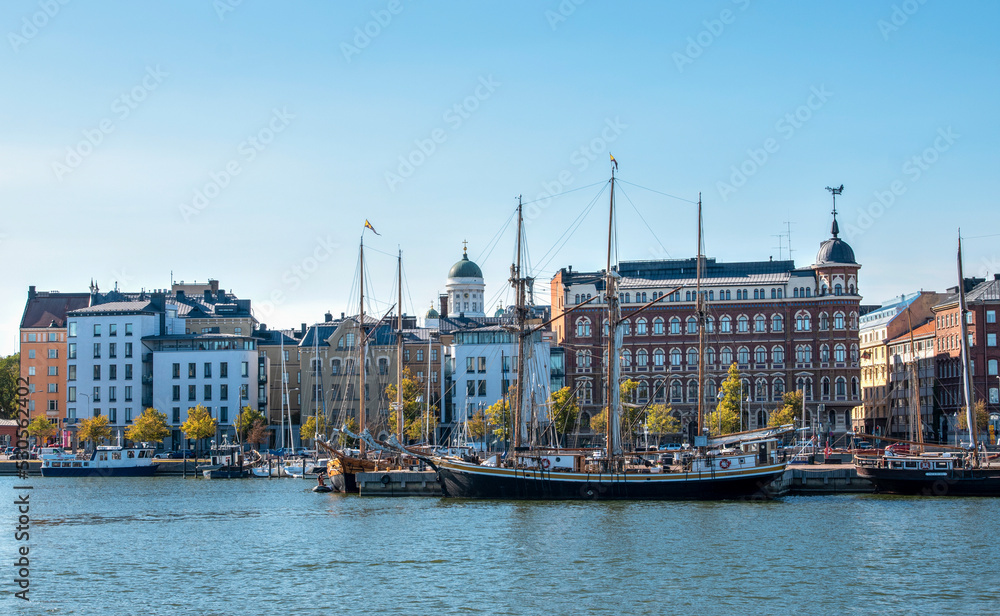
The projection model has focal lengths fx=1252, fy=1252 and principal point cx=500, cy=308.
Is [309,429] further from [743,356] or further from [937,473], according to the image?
[937,473]

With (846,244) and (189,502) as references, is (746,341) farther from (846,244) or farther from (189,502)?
(189,502)

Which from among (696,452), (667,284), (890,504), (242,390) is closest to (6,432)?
(242,390)

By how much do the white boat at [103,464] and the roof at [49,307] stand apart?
138ft

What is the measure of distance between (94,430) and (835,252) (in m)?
87.3

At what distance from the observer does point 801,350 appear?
14375 cm

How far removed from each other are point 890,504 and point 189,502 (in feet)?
156

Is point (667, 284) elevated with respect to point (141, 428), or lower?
elevated

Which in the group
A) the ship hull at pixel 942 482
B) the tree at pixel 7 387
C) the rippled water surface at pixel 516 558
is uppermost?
the tree at pixel 7 387

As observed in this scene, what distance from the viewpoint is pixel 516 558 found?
54406 millimetres

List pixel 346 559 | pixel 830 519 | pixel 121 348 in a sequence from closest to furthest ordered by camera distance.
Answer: pixel 346 559 → pixel 830 519 → pixel 121 348

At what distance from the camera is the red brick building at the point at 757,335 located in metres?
143

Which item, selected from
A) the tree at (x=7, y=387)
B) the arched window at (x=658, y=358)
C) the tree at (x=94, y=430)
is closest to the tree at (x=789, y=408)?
the arched window at (x=658, y=358)

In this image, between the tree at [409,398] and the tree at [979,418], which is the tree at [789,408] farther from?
the tree at [409,398]

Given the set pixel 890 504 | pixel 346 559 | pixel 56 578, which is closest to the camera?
pixel 56 578
